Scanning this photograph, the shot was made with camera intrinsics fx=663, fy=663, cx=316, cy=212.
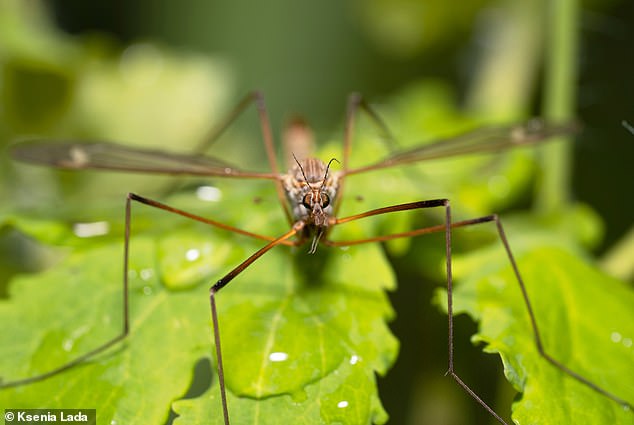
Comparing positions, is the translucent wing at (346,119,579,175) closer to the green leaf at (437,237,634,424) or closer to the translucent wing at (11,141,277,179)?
the green leaf at (437,237,634,424)

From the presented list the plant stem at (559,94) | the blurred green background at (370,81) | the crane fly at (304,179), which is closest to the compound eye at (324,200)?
the crane fly at (304,179)

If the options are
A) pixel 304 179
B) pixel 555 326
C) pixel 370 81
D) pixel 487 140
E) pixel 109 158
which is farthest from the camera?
pixel 370 81

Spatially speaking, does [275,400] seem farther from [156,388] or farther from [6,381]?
[6,381]

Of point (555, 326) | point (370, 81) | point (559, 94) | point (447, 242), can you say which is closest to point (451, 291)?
point (447, 242)

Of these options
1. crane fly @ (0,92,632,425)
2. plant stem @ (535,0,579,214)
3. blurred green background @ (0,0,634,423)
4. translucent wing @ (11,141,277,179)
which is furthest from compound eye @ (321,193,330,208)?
plant stem @ (535,0,579,214)

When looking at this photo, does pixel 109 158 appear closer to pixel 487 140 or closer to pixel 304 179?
pixel 304 179

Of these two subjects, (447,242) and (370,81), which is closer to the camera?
(447,242)

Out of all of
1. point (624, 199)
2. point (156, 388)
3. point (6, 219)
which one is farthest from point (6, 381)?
point (624, 199)
